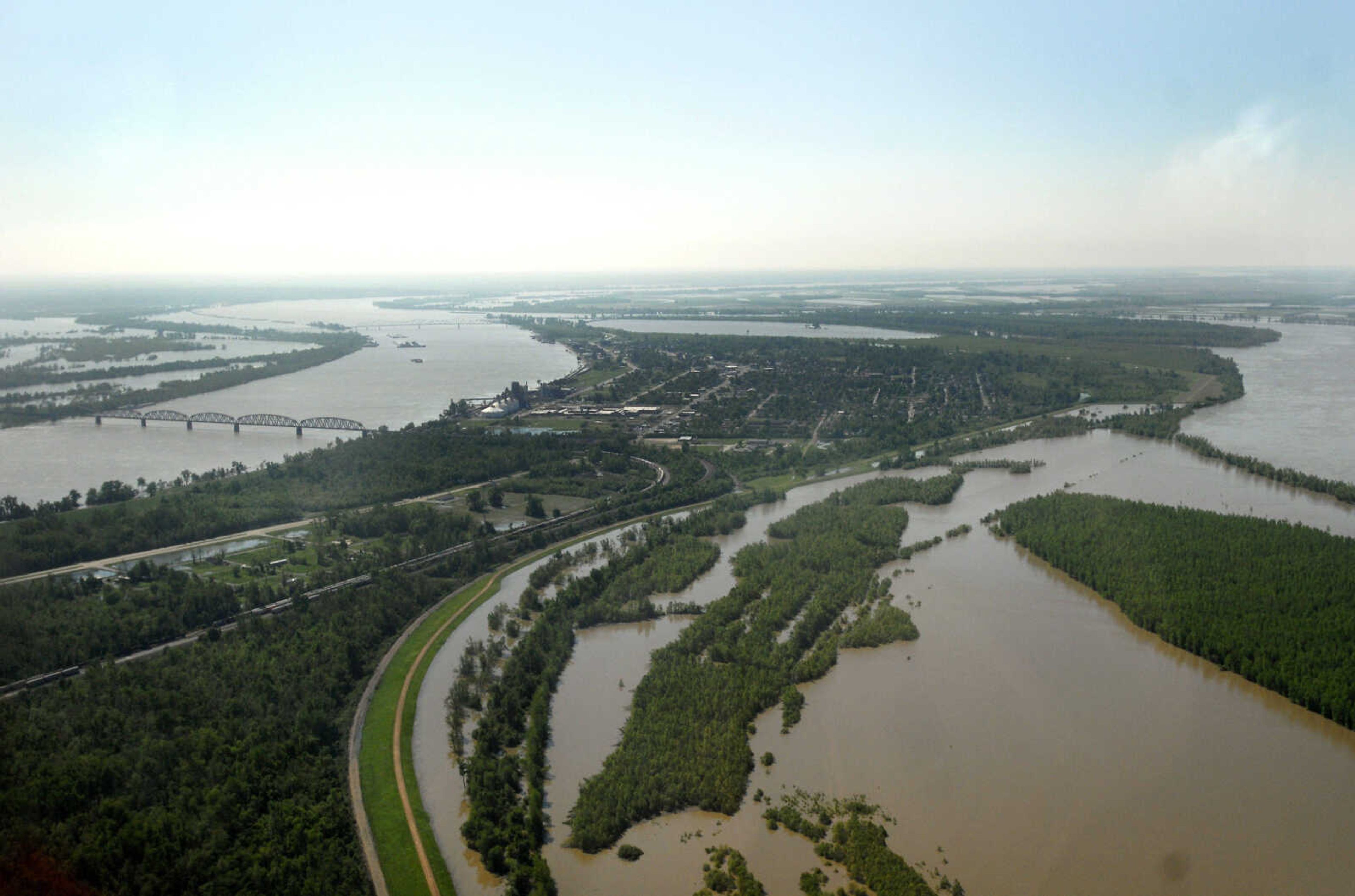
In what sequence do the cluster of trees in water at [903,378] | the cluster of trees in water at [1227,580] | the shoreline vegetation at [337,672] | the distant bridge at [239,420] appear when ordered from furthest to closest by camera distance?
the cluster of trees in water at [903,378]
the distant bridge at [239,420]
the cluster of trees in water at [1227,580]
the shoreline vegetation at [337,672]

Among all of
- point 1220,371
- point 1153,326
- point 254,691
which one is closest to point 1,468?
point 254,691

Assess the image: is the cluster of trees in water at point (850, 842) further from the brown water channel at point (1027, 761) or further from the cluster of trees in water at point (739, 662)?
the cluster of trees in water at point (739, 662)

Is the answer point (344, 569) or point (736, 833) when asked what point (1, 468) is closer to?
point (344, 569)

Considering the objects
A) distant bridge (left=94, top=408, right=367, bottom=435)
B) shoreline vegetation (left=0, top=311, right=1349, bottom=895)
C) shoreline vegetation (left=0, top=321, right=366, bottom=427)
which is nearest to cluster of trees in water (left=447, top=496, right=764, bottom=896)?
shoreline vegetation (left=0, top=311, right=1349, bottom=895)

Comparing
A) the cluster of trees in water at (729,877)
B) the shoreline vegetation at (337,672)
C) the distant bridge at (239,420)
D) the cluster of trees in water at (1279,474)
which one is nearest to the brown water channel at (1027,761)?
the cluster of trees in water at (729,877)

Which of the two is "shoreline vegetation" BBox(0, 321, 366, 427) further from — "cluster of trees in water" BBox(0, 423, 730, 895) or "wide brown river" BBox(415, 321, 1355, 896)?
"wide brown river" BBox(415, 321, 1355, 896)

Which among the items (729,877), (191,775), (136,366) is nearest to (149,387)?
(136,366)

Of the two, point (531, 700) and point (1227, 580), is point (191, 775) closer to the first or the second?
point (531, 700)
